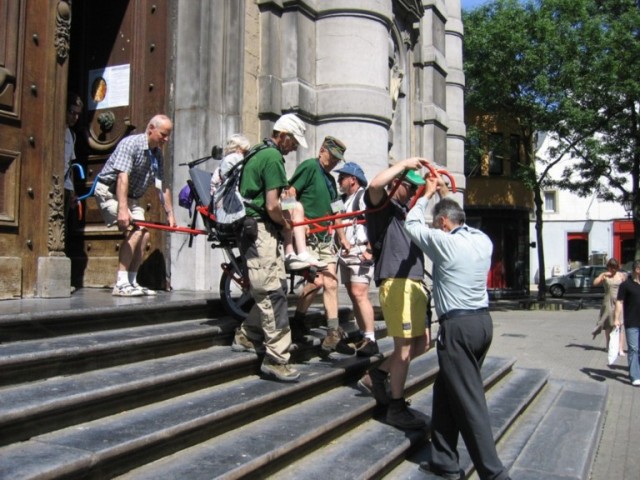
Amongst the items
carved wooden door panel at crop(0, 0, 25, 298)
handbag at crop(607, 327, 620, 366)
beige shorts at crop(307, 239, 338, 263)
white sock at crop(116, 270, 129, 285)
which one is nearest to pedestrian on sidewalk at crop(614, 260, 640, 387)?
handbag at crop(607, 327, 620, 366)

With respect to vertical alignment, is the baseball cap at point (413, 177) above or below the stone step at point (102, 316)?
above

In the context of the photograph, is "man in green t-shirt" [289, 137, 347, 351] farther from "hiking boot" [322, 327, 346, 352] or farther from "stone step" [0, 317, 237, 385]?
"stone step" [0, 317, 237, 385]

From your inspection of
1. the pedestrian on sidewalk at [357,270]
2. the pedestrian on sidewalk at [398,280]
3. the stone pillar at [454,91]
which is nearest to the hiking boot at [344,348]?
the pedestrian on sidewalk at [357,270]

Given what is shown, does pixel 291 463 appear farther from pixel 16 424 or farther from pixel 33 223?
pixel 33 223

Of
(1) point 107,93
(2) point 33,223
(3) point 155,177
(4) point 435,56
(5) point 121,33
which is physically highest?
(4) point 435,56

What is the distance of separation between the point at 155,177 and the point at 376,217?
8.38ft

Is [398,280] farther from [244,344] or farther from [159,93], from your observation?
[159,93]

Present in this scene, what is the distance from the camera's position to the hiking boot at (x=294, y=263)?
503 centimetres

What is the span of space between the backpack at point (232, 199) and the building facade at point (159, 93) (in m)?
1.87

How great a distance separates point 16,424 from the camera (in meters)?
3.15

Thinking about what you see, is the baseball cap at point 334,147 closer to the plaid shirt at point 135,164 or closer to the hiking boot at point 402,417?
the plaid shirt at point 135,164

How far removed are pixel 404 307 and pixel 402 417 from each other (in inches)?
32.5

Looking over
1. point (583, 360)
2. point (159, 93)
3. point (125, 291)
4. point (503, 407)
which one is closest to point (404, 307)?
point (503, 407)

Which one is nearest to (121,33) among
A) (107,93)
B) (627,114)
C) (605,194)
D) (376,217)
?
(107,93)
